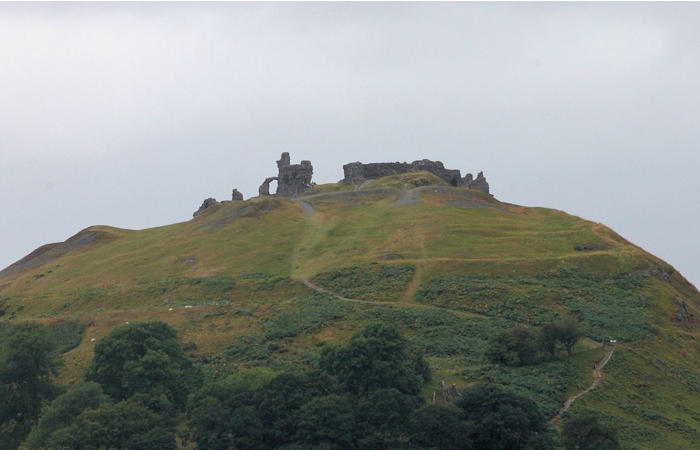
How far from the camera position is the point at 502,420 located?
159 feet

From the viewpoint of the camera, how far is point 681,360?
68000 millimetres

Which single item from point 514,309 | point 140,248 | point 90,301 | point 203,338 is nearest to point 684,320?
point 514,309

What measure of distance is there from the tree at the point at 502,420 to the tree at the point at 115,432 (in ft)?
61.7

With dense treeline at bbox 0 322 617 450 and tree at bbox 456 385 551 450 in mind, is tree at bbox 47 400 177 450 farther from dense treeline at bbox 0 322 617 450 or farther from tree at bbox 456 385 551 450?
tree at bbox 456 385 551 450

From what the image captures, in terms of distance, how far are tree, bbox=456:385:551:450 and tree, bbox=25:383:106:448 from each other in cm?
2517

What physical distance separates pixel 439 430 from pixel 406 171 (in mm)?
97179

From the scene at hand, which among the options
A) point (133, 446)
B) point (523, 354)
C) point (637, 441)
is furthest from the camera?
point (523, 354)

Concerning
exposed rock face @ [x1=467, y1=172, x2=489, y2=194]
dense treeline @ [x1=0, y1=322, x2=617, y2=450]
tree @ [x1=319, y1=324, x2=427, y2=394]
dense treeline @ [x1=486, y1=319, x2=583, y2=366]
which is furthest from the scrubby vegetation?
exposed rock face @ [x1=467, y1=172, x2=489, y2=194]

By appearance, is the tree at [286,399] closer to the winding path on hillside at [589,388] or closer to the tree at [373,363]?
the tree at [373,363]

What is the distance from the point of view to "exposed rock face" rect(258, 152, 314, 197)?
461 ft

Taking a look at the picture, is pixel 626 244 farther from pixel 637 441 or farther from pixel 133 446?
pixel 133 446

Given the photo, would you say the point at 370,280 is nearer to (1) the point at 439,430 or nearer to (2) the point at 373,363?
(2) the point at 373,363

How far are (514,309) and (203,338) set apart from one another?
29.9 m

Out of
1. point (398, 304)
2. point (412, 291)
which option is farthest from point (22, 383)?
point (412, 291)
